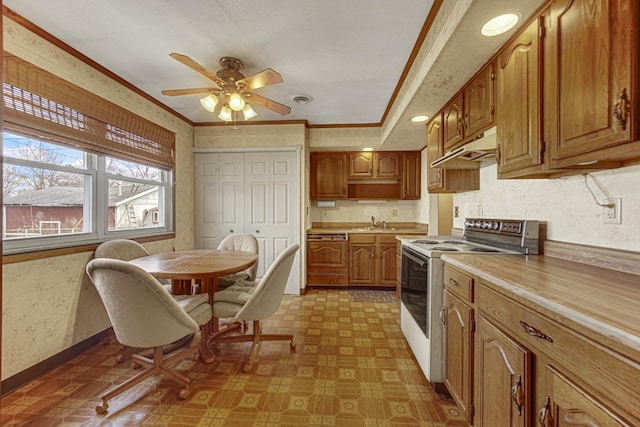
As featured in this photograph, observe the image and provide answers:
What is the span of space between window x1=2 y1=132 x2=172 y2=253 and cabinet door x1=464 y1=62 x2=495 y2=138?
315 centimetres

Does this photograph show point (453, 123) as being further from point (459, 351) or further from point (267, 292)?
point (267, 292)

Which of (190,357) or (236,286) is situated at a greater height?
(236,286)

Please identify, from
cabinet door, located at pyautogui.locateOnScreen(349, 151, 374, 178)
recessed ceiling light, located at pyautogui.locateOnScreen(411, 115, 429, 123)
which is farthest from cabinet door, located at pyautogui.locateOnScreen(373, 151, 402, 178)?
recessed ceiling light, located at pyautogui.locateOnScreen(411, 115, 429, 123)

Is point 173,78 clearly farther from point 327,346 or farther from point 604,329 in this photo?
point 604,329

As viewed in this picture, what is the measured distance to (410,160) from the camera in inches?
173

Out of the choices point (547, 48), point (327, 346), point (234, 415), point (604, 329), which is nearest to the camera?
point (604, 329)

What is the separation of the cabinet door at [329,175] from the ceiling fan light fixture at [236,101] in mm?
2223

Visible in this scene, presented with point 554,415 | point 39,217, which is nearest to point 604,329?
point 554,415

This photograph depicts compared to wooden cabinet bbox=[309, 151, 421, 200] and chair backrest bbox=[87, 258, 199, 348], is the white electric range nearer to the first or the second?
chair backrest bbox=[87, 258, 199, 348]

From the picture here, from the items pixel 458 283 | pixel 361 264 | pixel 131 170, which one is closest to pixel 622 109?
pixel 458 283

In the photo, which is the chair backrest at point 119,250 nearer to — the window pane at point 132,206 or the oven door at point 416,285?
the window pane at point 132,206

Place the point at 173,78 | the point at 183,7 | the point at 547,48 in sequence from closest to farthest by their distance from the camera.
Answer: the point at 547,48
the point at 183,7
the point at 173,78

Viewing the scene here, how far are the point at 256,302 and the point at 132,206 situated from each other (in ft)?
6.79

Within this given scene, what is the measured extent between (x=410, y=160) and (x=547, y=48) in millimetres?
3015
